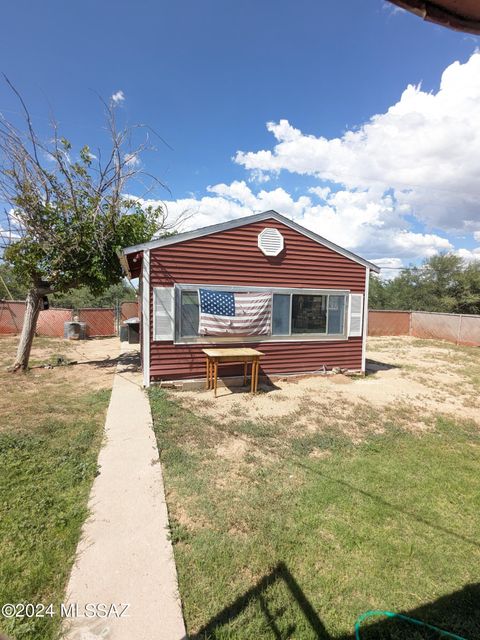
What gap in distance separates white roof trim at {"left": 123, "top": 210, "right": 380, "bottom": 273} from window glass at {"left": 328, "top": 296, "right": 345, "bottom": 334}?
3.83 feet

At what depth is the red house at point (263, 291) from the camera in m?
6.86

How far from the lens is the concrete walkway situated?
1.85m

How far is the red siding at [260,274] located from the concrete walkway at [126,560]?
3158 millimetres

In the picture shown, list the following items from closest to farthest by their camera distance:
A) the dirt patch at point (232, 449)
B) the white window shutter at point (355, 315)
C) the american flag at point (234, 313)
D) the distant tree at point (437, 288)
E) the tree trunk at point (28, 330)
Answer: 1. the dirt patch at point (232, 449)
2. the american flag at point (234, 313)
3. the tree trunk at point (28, 330)
4. the white window shutter at point (355, 315)
5. the distant tree at point (437, 288)

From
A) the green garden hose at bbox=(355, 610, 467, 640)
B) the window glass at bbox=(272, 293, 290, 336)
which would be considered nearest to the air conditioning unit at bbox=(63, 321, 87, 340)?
the window glass at bbox=(272, 293, 290, 336)

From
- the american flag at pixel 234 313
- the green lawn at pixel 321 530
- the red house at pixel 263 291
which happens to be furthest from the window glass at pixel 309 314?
the green lawn at pixel 321 530

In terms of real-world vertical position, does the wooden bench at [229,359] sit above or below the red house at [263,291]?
below

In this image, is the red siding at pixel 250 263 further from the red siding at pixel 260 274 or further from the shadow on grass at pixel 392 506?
the shadow on grass at pixel 392 506

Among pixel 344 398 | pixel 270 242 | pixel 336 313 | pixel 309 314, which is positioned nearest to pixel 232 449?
pixel 344 398

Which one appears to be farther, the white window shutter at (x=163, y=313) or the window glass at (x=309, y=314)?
the window glass at (x=309, y=314)

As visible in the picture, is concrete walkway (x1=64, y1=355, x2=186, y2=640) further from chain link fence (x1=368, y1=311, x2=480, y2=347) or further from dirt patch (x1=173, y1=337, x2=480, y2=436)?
chain link fence (x1=368, y1=311, x2=480, y2=347)

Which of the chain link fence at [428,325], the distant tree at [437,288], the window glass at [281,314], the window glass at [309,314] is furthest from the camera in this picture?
the distant tree at [437,288]

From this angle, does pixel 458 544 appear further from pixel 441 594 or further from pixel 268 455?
pixel 268 455

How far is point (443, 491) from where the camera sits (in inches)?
133
